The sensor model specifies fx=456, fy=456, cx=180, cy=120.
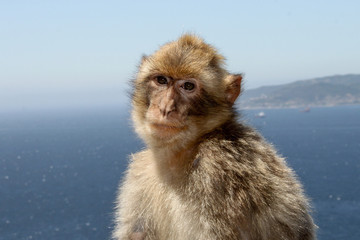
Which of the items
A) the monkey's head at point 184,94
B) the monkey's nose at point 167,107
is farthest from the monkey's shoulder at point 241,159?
the monkey's nose at point 167,107

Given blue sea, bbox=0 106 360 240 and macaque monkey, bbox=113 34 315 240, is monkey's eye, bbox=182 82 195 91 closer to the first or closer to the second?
macaque monkey, bbox=113 34 315 240

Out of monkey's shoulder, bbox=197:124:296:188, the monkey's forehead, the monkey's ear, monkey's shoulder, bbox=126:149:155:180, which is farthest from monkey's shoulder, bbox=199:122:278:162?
monkey's shoulder, bbox=126:149:155:180

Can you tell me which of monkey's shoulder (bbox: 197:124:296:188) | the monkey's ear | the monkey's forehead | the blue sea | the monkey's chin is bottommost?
the blue sea

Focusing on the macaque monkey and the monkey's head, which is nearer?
the macaque monkey

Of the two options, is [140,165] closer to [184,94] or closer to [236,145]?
[184,94]

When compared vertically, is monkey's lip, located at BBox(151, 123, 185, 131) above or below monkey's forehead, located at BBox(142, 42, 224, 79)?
below

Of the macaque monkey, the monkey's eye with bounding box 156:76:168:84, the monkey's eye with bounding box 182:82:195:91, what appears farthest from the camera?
the monkey's eye with bounding box 156:76:168:84

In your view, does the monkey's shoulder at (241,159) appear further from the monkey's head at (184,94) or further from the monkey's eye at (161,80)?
the monkey's eye at (161,80)
